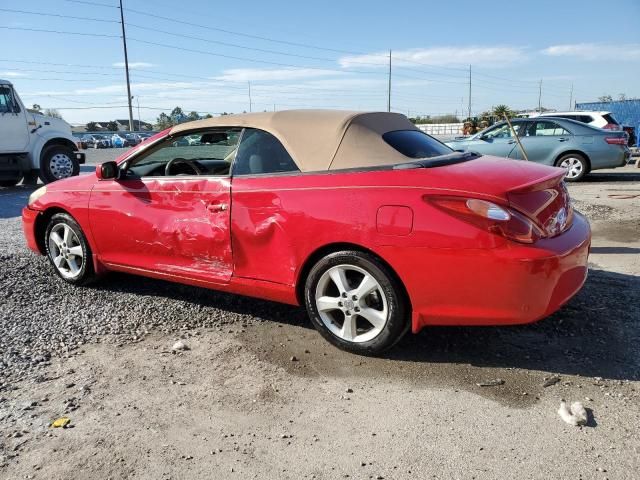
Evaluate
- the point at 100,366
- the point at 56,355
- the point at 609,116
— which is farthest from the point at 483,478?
the point at 609,116

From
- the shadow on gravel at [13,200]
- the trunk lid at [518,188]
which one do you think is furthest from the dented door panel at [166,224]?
the shadow on gravel at [13,200]

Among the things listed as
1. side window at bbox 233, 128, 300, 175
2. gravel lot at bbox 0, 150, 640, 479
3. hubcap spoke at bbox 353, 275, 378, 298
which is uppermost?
side window at bbox 233, 128, 300, 175

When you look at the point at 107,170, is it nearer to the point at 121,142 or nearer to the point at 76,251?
the point at 76,251

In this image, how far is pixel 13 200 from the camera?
1095 centimetres

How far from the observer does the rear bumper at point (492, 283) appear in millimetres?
2885

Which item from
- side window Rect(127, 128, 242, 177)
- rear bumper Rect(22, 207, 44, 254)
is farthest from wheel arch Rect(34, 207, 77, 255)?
side window Rect(127, 128, 242, 177)

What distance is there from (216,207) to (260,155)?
1.60 feet

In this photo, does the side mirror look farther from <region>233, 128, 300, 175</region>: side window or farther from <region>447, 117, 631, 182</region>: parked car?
<region>447, 117, 631, 182</region>: parked car

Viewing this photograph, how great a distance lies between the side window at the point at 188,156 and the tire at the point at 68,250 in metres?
0.80

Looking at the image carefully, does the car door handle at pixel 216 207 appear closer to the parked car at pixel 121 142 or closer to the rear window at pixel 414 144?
the rear window at pixel 414 144

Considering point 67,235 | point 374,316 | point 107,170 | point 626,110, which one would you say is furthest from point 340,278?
point 626,110

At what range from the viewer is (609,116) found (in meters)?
15.2

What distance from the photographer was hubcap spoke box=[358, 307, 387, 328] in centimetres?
328

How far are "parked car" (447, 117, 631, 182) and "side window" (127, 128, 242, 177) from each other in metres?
8.87
